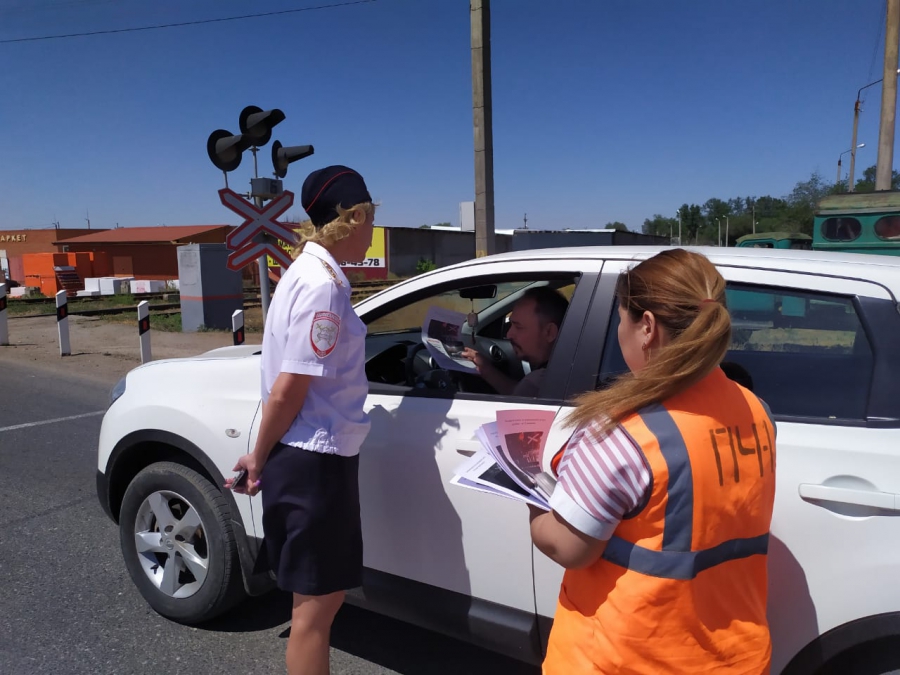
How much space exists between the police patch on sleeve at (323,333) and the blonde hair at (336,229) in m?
0.27

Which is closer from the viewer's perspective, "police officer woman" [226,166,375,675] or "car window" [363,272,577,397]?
"police officer woman" [226,166,375,675]

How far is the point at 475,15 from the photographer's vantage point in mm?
8195

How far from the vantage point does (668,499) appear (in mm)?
1270

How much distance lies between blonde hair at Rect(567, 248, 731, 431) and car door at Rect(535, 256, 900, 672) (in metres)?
0.75

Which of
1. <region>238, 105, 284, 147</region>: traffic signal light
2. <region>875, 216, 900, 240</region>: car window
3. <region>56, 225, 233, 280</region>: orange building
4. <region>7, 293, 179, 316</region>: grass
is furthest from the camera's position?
<region>56, 225, 233, 280</region>: orange building

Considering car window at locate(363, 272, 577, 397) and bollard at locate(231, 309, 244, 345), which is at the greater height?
car window at locate(363, 272, 577, 397)

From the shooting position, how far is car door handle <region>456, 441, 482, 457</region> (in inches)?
90.0

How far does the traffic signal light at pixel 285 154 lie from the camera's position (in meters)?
6.91

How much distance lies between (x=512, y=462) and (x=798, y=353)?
1300mm

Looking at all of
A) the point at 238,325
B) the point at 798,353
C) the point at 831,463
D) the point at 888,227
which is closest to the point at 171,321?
the point at 238,325

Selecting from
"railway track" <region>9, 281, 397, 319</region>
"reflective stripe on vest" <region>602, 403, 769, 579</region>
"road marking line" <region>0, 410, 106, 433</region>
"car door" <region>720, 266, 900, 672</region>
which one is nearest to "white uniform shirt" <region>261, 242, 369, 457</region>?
"reflective stripe on vest" <region>602, 403, 769, 579</region>

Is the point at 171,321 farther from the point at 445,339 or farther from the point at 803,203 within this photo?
the point at 803,203

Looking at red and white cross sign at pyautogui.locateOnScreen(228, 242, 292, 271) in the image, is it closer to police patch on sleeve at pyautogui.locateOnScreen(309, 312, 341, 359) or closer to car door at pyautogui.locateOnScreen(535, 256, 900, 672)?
police patch on sleeve at pyautogui.locateOnScreen(309, 312, 341, 359)

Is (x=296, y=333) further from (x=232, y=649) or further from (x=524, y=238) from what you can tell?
(x=524, y=238)
